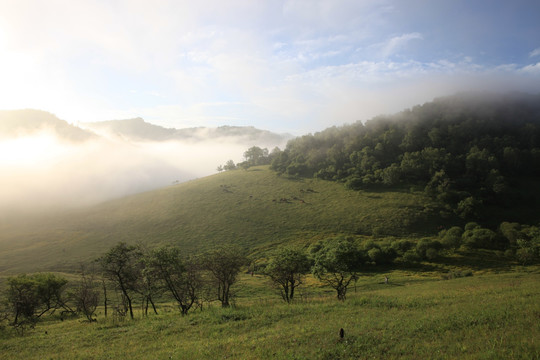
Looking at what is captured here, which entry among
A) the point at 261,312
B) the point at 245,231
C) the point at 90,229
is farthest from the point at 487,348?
the point at 90,229

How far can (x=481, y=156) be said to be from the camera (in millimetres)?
126875

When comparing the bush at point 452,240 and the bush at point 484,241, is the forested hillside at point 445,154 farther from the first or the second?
the bush at point 484,241

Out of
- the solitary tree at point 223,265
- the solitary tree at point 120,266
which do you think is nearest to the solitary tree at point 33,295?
the solitary tree at point 120,266

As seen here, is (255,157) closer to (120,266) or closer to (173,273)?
(120,266)

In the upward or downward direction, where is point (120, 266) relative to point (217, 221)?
upward

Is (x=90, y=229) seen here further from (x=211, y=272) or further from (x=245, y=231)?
(x=211, y=272)

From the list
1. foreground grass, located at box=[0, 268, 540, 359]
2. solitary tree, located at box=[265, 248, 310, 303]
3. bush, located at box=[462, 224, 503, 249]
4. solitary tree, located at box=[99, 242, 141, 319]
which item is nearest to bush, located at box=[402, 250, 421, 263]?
bush, located at box=[462, 224, 503, 249]

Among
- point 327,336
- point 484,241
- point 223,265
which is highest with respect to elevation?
point 327,336

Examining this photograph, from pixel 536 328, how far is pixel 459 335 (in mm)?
3410

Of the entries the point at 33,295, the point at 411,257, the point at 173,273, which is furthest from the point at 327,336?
the point at 411,257

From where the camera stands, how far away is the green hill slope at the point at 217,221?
9000 cm

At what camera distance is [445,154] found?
135125 millimetres

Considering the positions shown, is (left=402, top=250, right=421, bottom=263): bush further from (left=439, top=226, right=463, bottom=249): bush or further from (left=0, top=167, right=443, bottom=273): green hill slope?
(left=0, top=167, right=443, bottom=273): green hill slope

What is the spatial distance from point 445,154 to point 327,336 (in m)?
150
